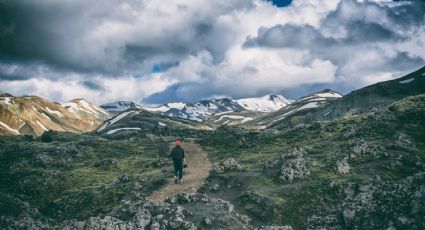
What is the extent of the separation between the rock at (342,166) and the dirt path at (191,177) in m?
14.1

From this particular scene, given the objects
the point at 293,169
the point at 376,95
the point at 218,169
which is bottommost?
the point at 293,169

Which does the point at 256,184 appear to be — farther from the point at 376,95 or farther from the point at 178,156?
the point at 376,95

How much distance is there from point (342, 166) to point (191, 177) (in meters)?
16.2

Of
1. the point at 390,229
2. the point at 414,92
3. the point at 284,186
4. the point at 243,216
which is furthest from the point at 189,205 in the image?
the point at 414,92

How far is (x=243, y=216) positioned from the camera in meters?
31.2

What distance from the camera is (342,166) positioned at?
39.2 m

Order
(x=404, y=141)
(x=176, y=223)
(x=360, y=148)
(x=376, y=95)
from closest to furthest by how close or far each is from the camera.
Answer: (x=176, y=223) → (x=360, y=148) → (x=404, y=141) → (x=376, y=95)

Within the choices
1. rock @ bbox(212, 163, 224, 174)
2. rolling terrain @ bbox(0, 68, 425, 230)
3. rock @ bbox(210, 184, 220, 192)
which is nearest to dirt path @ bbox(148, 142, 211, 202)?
rolling terrain @ bbox(0, 68, 425, 230)

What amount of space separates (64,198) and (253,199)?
2209 centimetres

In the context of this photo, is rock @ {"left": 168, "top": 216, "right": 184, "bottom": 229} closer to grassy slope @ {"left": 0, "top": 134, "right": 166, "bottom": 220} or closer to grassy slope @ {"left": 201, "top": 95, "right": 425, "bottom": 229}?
grassy slope @ {"left": 201, "top": 95, "right": 425, "bottom": 229}

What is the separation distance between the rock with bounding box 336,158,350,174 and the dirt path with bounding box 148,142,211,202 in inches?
554

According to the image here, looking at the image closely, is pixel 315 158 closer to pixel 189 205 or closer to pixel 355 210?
pixel 355 210

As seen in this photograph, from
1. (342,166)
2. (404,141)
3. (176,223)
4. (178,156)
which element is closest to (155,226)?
(176,223)

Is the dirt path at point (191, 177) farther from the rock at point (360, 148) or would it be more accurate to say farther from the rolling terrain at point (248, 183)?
the rock at point (360, 148)
